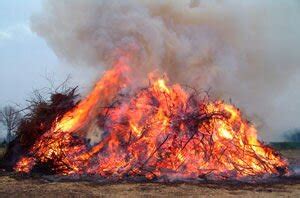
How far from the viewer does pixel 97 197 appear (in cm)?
1215

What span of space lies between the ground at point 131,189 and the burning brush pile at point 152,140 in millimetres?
1377

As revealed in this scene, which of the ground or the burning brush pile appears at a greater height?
the burning brush pile

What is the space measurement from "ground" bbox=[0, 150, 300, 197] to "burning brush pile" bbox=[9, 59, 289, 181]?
1.38m

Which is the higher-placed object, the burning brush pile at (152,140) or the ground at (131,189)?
the burning brush pile at (152,140)

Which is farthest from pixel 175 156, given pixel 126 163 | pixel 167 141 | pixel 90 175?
pixel 90 175

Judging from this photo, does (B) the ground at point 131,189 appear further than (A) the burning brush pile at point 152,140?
No

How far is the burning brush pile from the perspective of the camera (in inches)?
644

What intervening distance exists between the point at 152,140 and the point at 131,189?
389 centimetres

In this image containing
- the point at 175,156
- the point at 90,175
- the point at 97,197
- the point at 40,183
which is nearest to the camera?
the point at 97,197

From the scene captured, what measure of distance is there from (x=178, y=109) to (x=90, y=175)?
14.8ft

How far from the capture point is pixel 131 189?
44.0 feet

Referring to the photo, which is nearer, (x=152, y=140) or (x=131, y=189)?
(x=131, y=189)

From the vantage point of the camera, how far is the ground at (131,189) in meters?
12.6

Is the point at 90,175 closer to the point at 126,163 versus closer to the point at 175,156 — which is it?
the point at 126,163
